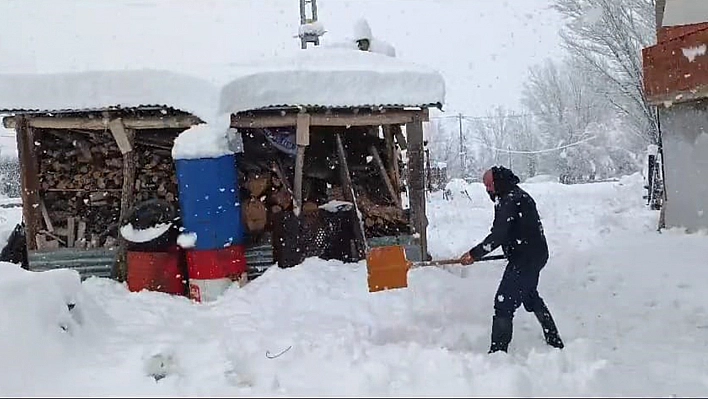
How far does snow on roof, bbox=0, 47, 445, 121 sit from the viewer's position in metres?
8.23

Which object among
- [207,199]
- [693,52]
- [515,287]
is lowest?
[515,287]

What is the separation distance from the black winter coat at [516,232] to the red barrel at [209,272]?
3.36 metres

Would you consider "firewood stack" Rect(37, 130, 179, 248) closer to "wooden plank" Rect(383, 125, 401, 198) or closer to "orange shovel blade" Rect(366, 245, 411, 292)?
"wooden plank" Rect(383, 125, 401, 198)

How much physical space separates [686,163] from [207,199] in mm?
8661

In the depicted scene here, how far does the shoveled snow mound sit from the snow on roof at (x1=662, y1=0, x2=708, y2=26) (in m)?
10.7

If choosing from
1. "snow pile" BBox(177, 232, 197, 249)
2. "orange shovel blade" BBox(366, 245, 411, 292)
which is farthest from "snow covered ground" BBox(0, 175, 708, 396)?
"snow pile" BBox(177, 232, 197, 249)

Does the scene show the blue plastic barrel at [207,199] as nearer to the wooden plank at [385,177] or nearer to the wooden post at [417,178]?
the wooden post at [417,178]

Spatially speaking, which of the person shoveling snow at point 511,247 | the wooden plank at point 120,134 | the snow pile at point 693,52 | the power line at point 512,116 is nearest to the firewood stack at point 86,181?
the wooden plank at point 120,134

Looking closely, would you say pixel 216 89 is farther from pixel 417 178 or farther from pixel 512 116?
pixel 512 116

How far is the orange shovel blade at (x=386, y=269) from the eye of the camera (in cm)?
617

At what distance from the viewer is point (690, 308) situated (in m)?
7.17

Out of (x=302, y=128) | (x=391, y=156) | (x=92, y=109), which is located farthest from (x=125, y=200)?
(x=391, y=156)

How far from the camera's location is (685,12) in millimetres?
12305

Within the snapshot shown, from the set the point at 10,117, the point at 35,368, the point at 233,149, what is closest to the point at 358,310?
the point at 233,149
